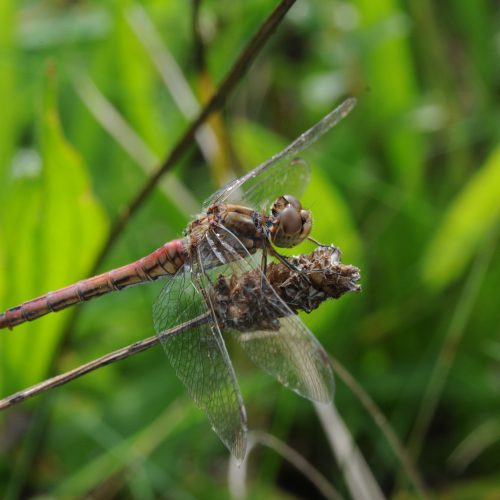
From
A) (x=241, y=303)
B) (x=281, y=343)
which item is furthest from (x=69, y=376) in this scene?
(x=281, y=343)

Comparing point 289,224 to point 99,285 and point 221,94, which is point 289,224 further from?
point 99,285

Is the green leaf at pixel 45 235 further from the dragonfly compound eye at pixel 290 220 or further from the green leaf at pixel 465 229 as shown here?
the green leaf at pixel 465 229

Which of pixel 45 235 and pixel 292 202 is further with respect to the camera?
pixel 45 235

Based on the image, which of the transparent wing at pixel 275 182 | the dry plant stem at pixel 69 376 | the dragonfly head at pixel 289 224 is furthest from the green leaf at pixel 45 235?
the dry plant stem at pixel 69 376

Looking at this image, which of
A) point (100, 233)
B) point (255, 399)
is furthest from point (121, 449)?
point (100, 233)

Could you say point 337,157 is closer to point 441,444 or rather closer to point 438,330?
point 438,330
